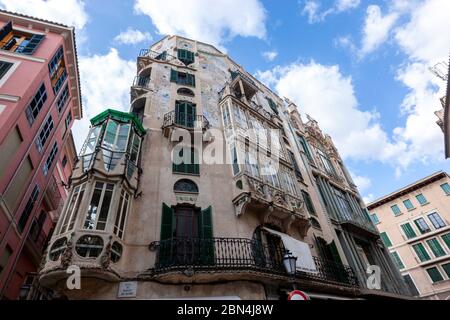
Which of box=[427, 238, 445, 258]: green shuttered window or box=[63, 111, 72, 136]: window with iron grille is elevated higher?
box=[63, 111, 72, 136]: window with iron grille

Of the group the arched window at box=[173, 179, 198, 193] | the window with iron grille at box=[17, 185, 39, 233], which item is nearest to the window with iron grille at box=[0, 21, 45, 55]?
the window with iron grille at box=[17, 185, 39, 233]

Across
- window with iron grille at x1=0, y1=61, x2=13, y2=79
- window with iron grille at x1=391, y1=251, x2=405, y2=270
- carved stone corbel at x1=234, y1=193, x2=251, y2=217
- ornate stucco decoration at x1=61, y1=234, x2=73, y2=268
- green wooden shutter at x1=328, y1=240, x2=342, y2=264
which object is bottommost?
ornate stucco decoration at x1=61, y1=234, x2=73, y2=268

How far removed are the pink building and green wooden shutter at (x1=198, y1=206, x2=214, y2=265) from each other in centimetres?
777

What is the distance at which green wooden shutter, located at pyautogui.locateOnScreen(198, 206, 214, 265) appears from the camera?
9328 mm

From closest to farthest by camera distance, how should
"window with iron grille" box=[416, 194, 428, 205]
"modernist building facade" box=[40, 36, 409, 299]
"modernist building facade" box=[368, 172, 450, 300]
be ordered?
"modernist building facade" box=[40, 36, 409, 299], "modernist building facade" box=[368, 172, 450, 300], "window with iron grille" box=[416, 194, 428, 205]

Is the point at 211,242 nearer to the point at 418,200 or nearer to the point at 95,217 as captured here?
the point at 95,217

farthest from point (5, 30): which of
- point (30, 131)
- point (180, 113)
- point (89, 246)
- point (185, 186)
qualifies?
point (89, 246)

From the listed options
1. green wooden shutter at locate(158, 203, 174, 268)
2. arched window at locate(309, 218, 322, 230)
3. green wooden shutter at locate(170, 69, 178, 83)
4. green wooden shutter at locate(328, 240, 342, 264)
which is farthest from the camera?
green wooden shutter at locate(170, 69, 178, 83)

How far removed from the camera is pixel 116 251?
345 inches

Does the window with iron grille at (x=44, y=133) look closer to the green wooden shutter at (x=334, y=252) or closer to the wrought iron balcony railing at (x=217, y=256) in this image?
the wrought iron balcony railing at (x=217, y=256)

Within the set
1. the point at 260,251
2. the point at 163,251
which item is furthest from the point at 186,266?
the point at 260,251

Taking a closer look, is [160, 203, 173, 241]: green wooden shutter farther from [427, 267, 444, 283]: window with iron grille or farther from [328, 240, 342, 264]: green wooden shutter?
[427, 267, 444, 283]: window with iron grille

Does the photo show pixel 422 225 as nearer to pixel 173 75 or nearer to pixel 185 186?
pixel 185 186

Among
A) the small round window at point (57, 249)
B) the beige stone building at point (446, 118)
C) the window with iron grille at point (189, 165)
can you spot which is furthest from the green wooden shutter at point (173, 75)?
the beige stone building at point (446, 118)
